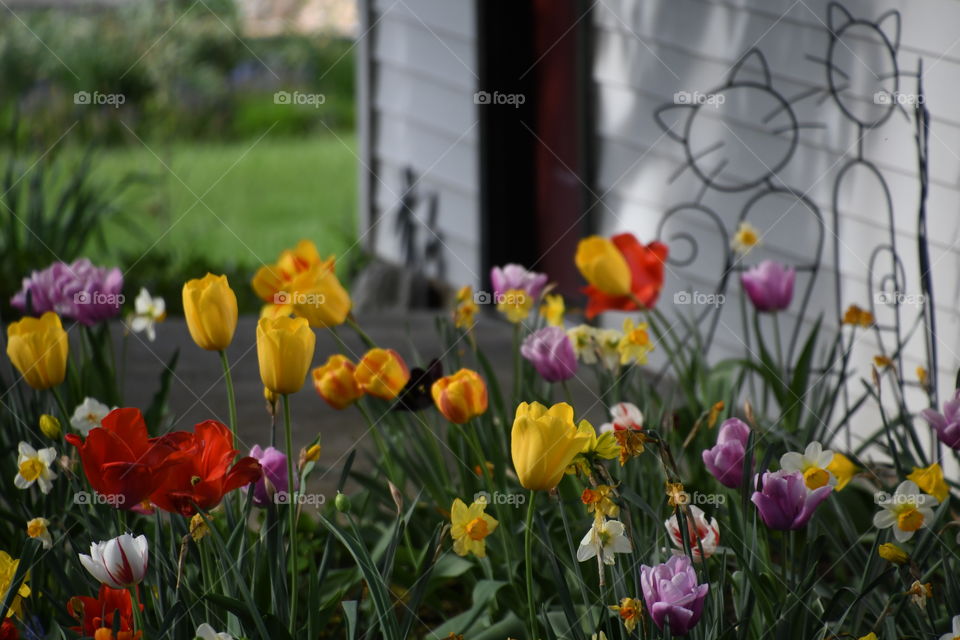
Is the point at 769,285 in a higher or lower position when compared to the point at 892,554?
higher

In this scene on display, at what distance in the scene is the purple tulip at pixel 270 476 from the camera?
1.38 m

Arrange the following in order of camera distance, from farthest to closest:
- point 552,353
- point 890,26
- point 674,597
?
1. point 890,26
2. point 552,353
3. point 674,597

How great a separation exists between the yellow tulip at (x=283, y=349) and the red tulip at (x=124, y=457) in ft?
0.44

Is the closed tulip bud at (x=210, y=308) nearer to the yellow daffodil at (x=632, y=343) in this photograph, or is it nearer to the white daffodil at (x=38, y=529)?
the white daffodil at (x=38, y=529)

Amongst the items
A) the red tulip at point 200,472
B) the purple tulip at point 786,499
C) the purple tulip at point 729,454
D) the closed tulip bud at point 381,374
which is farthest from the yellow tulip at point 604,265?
the red tulip at point 200,472

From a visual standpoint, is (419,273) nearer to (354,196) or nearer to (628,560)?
(628,560)

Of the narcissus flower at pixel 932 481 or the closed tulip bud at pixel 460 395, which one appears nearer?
the narcissus flower at pixel 932 481

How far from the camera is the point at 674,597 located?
44.0 inches

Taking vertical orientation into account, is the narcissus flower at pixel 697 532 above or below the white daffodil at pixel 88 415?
below

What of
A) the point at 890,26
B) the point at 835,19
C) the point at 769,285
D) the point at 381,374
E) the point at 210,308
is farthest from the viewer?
the point at 835,19

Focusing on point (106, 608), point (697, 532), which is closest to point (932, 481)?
point (697, 532)

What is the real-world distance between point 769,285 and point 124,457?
3.95ft

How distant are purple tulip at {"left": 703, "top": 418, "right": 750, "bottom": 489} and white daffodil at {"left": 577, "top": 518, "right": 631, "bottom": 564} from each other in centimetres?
18

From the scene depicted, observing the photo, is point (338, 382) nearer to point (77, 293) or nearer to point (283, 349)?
point (283, 349)
